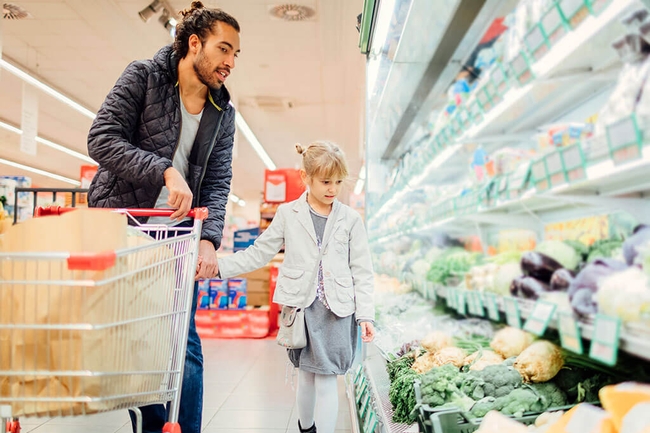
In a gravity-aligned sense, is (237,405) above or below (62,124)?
below

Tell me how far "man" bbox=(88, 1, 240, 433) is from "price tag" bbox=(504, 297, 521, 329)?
94cm

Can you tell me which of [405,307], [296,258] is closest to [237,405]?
[405,307]

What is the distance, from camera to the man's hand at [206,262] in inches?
65.3

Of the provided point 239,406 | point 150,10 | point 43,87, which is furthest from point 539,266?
point 43,87

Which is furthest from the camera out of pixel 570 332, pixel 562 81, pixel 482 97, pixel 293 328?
pixel 293 328

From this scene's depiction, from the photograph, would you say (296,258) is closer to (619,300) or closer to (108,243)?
(108,243)

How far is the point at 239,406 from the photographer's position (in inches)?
116

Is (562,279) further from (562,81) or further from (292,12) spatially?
(292,12)

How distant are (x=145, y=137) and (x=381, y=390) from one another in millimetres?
1327

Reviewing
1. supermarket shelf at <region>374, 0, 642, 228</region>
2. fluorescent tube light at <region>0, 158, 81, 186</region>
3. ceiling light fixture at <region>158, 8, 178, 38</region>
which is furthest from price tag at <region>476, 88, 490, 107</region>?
fluorescent tube light at <region>0, 158, 81, 186</region>

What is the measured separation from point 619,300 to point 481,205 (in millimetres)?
722

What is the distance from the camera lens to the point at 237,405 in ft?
9.74

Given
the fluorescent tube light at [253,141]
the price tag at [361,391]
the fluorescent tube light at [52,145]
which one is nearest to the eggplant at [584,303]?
the price tag at [361,391]

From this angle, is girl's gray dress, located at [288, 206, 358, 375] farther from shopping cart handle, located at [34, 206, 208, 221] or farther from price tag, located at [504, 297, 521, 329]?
price tag, located at [504, 297, 521, 329]
